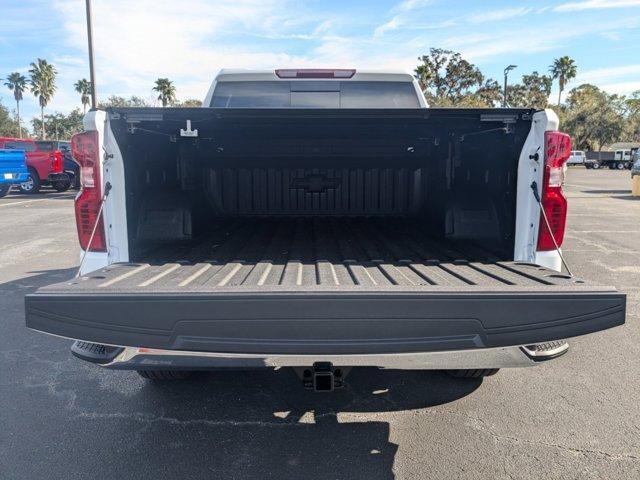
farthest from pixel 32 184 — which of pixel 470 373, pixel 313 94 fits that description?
pixel 470 373

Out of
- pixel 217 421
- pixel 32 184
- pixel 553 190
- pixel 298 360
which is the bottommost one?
pixel 217 421

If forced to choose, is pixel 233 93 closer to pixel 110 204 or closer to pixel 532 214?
pixel 110 204

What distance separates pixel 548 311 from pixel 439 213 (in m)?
1.99

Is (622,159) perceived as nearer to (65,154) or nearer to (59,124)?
(65,154)

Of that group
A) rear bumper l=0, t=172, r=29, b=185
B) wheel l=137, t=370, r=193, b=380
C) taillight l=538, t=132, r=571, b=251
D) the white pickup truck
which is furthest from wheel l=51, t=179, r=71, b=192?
taillight l=538, t=132, r=571, b=251

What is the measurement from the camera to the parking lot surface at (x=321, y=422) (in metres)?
2.72

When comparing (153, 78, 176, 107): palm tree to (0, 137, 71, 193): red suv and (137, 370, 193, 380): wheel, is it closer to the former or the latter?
(0, 137, 71, 193): red suv

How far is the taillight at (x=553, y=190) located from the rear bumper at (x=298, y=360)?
2.92ft

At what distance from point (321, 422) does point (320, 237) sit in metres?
1.57

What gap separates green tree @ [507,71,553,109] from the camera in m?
60.7

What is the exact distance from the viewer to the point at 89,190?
2.95 meters

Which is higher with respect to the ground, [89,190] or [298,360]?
[89,190]

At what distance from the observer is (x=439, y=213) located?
4188 millimetres

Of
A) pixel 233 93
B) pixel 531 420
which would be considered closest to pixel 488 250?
pixel 531 420
